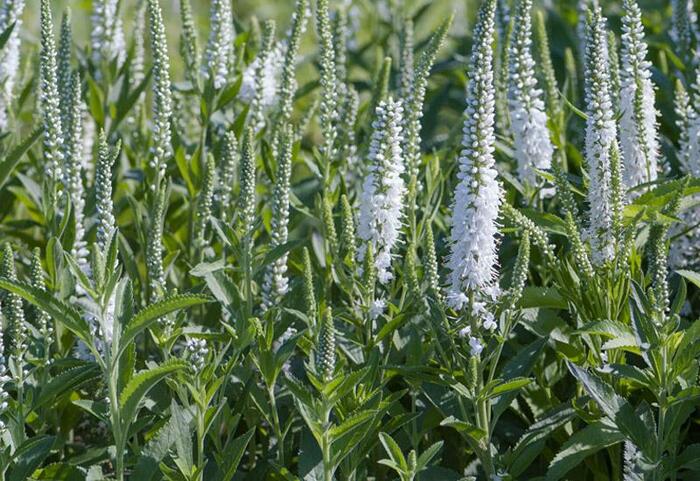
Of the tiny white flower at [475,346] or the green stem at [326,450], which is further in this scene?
the tiny white flower at [475,346]

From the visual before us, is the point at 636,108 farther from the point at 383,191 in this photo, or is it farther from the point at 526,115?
the point at 383,191

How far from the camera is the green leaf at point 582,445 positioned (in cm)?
347

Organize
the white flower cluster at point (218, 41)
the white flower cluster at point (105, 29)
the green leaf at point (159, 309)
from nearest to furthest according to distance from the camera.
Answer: the green leaf at point (159, 309), the white flower cluster at point (218, 41), the white flower cluster at point (105, 29)

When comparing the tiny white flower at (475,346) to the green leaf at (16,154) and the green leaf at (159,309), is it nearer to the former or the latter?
the green leaf at (159,309)

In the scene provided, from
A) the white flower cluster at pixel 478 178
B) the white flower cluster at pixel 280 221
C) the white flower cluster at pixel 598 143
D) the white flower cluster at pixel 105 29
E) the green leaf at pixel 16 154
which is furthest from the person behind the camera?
the white flower cluster at pixel 105 29

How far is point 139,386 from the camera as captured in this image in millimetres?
3193

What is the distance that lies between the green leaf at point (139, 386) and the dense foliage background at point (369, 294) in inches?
0.5

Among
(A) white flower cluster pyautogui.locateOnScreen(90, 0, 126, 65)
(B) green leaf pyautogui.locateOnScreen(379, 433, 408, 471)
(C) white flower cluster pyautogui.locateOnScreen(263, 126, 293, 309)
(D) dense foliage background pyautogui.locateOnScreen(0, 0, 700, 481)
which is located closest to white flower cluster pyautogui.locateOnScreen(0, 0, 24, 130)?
(D) dense foliage background pyautogui.locateOnScreen(0, 0, 700, 481)

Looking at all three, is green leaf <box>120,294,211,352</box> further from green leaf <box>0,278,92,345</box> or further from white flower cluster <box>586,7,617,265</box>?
white flower cluster <box>586,7,617,265</box>

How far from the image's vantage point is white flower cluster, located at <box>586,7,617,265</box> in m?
3.67

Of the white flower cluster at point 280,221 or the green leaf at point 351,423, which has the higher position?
the white flower cluster at point 280,221

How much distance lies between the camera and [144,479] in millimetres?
Answer: 3414

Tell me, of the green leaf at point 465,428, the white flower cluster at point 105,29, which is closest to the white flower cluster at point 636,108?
the green leaf at point 465,428

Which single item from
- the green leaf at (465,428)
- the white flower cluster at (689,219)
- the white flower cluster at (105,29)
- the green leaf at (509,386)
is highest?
the white flower cluster at (105,29)
